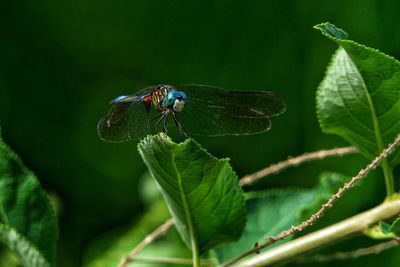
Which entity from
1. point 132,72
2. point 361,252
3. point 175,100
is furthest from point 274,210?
point 132,72

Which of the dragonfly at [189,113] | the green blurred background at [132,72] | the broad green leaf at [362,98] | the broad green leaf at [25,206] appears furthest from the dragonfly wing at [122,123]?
the green blurred background at [132,72]

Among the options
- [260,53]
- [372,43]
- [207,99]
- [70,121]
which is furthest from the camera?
[260,53]

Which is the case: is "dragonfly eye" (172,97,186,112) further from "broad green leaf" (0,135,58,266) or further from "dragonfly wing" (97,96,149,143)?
"broad green leaf" (0,135,58,266)

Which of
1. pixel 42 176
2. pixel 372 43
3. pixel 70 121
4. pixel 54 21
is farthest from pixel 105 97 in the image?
pixel 372 43

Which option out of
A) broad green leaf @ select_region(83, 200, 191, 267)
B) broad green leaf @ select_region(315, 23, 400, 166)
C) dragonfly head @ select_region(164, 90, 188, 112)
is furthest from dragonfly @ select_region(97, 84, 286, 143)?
broad green leaf @ select_region(83, 200, 191, 267)

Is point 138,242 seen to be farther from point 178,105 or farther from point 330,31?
point 330,31

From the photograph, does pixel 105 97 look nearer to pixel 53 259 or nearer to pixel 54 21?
pixel 54 21

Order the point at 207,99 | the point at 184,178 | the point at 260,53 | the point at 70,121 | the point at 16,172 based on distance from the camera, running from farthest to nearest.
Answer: the point at 260,53 < the point at 70,121 < the point at 207,99 < the point at 16,172 < the point at 184,178
